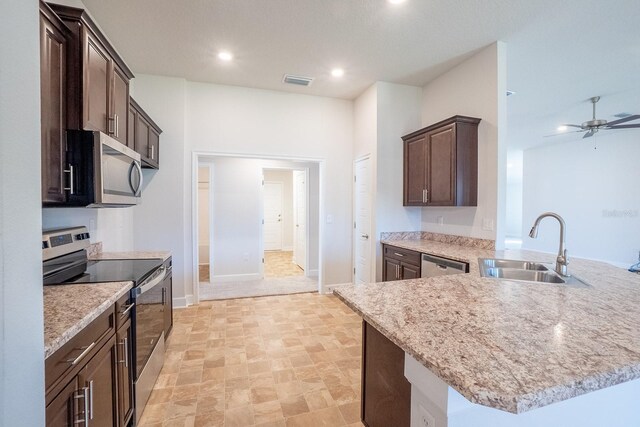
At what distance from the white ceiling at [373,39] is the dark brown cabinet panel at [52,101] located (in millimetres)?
1157

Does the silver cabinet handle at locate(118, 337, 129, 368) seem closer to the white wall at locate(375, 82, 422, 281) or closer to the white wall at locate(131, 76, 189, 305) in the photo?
the white wall at locate(131, 76, 189, 305)

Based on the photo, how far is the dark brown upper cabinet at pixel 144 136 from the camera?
8.65 feet

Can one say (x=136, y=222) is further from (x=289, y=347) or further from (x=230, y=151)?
(x=289, y=347)

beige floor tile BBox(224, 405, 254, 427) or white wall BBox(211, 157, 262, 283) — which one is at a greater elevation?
white wall BBox(211, 157, 262, 283)

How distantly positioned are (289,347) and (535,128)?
6480mm

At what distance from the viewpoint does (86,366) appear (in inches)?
46.2

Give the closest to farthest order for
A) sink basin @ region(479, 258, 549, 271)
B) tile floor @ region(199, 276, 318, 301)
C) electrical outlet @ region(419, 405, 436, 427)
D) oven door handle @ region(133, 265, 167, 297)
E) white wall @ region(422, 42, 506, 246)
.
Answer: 1. electrical outlet @ region(419, 405, 436, 427)
2. oven door handle @ region(133, 265, 167, 297)
3. sink basin @ region(479, 258, 549, 271)
4. white wall @ region(422, 42, 506, 246)
5. tile floor @ region(199, 276, 318, 301)

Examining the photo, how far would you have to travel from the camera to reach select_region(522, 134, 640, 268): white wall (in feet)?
17.9

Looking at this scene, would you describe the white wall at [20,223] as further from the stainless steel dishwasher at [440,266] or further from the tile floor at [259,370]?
the stainless steel dishwasher at [440,266]

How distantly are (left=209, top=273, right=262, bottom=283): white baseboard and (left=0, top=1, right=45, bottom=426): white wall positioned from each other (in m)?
4.31

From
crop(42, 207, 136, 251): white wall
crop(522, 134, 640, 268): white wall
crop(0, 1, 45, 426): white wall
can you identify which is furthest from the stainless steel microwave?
crop(522, 134, 640, 268): white wall

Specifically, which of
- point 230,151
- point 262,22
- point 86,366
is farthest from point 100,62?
point 230,151

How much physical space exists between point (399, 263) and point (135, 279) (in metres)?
2.68

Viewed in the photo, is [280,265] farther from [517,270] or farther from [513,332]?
[513,332]
